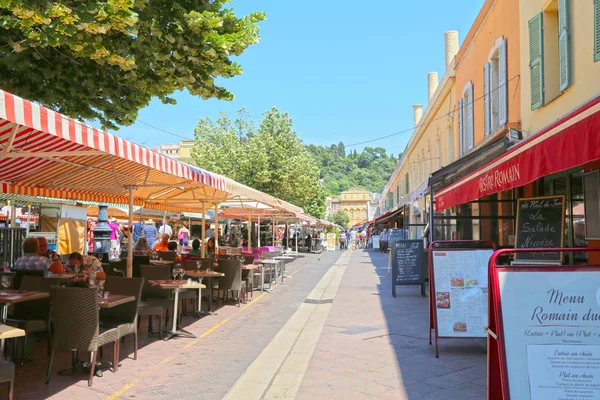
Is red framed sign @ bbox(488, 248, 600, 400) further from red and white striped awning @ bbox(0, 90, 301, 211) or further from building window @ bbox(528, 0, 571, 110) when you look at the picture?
building window @ bbox(528, 0, 571, 110)

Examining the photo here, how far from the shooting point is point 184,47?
Answer: 684 cm

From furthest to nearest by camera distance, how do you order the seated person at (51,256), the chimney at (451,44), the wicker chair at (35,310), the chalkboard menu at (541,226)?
the chimney at (451,44) → the seated person at (51,256) → the chalkboard menu at (541,226) → the wicker chair at (35,310)

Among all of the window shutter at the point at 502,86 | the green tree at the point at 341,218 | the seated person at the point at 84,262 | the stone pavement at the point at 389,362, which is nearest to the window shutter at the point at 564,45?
the window shutter at the point at 502,86

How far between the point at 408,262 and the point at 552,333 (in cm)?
835

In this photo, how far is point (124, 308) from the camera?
19.7ft

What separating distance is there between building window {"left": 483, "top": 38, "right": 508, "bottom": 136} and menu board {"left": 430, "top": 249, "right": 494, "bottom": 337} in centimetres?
528

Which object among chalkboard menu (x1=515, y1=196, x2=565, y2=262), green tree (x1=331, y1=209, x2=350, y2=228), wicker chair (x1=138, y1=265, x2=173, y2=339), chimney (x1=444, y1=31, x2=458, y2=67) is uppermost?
chimney (x1=444, y1=31, x2=458, y2=67)

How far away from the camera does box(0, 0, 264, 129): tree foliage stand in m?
5.88

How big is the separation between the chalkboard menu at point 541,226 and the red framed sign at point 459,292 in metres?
1.09

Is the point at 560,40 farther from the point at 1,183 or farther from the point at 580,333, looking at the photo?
the point at 1,183

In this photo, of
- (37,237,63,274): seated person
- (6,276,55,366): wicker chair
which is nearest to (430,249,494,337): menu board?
(6,276,55,366): wicker chair

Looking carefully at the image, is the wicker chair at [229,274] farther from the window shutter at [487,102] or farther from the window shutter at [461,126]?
the window shutter at [461,126]

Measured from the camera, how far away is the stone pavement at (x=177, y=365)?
491 centimetres

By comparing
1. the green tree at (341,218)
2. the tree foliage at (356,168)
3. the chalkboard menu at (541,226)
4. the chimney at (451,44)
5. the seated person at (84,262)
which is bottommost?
the seated person at (84,262)
